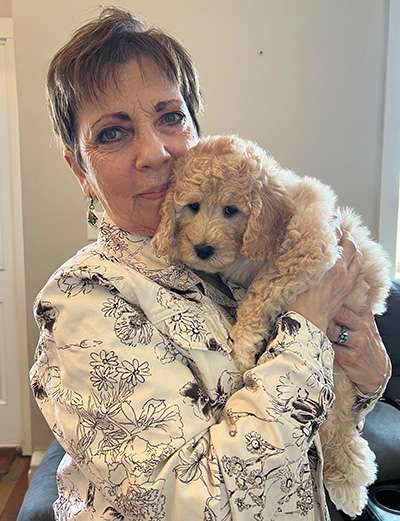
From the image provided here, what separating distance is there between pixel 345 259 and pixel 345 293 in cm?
8

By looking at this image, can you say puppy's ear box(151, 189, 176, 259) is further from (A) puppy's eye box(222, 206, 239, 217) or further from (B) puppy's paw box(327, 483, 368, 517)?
(B) puppy's paw box(327, 483, 368, 517)

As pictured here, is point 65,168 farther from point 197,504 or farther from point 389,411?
point 197,504

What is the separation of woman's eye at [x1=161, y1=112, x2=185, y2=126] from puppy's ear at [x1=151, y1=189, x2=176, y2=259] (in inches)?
6.0

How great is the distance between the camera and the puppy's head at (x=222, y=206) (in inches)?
46.5

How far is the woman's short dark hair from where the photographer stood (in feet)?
3.70

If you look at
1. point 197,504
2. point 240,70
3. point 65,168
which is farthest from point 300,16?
point 197,504

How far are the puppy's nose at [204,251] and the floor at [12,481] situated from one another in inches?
94.0

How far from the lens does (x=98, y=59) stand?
44.4 inches

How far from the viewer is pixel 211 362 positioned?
0.99 meters

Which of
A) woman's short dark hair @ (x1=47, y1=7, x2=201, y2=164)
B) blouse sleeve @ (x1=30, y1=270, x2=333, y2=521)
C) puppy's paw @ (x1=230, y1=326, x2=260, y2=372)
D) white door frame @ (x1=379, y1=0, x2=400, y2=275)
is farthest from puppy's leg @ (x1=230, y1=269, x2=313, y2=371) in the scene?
white door frame @ (x1=379, y1=0, x2=400, y2=275)

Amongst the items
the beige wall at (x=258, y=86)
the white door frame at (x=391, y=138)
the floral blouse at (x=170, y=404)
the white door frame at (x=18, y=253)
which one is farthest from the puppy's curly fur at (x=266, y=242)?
the white door frame at (x=18, y=253)

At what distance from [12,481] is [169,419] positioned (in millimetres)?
2815

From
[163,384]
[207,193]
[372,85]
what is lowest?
[163,384]

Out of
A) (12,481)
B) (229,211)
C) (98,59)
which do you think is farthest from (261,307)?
(12,481)
